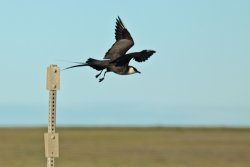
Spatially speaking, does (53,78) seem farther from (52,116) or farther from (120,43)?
(120,43)

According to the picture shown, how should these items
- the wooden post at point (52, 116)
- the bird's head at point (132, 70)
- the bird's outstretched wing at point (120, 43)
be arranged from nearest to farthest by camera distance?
1. the bird's head at point (132, 70)
2. the wooden post at point (52, 116)
3. the bird's outstretched wing at point (120, 43)

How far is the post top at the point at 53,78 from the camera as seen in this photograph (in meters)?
10.9

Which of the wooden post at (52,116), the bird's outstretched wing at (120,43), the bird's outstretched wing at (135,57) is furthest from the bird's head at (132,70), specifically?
the wooden post at (52,116)

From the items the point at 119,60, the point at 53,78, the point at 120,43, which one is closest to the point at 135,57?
the point at 119,60

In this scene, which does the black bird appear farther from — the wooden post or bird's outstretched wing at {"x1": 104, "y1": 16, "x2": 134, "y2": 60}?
the wooden post

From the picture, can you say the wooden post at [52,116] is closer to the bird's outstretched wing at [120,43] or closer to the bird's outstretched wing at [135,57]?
the bird's outstretched wing at [135,57]

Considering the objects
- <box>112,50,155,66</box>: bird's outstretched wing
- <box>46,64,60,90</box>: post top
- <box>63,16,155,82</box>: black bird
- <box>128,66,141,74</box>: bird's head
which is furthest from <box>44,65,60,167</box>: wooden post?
<box>128,66,141,74</box>: bird's head

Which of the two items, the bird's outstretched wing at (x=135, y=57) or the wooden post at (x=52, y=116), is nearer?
the wooden post at (x=52, y=116)

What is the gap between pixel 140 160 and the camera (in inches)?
1549

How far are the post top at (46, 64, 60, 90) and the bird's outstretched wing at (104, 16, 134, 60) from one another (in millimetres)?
895

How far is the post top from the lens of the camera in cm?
1095

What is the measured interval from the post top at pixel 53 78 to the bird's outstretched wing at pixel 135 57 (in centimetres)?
73

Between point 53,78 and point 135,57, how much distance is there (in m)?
1.11

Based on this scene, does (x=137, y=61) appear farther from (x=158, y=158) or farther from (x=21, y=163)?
(x=158, y=158)
